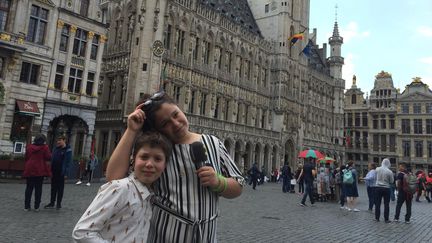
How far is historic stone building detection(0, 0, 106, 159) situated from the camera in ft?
67.3

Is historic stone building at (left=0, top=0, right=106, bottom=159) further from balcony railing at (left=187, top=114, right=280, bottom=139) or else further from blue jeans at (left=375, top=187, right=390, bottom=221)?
blue jeans at (left=375, top=187, right=390, bottom=221)

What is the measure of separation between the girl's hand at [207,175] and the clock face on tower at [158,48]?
27228mm

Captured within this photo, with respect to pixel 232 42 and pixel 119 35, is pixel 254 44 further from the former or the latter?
pixel 119 35

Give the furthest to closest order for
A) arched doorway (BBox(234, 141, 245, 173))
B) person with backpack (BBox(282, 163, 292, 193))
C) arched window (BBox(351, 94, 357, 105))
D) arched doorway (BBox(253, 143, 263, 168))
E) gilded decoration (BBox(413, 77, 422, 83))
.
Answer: arched window (BBox(351, 94, 357, 105)) < gilded decoration (BBox(413, 77, 422, 83)) < arched doorway (BBox(253, 143, 263, 168)) < arched doorway (BBox(234, 141, 245, 173)) < person with backpack (BBox(282, 163, 292, 193))

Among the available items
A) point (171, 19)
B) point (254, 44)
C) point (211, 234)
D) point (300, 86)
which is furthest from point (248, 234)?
point (300, 86)

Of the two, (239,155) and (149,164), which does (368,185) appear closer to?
(149,164)

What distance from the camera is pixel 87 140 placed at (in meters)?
24.6

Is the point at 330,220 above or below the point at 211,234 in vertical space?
below

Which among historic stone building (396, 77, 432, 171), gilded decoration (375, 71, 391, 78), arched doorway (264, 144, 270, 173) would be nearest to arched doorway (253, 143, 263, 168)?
arched doorway (264, 144, 270, 173)

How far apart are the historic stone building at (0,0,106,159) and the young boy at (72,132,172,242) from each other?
21263 millimetres

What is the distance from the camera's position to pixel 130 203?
2.19 meters

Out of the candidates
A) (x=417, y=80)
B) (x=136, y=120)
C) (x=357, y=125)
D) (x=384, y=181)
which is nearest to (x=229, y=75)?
(x=384, y=181)

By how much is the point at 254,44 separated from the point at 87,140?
24458 mm

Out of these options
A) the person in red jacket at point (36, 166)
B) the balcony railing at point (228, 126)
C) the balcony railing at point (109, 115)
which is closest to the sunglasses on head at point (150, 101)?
the person in red jacket at point (36, 166)
